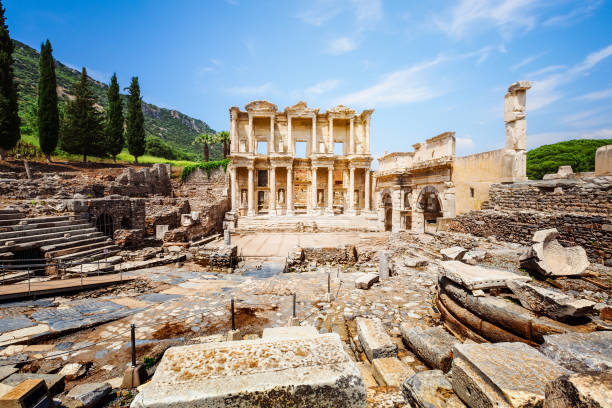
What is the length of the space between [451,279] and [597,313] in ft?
6.76

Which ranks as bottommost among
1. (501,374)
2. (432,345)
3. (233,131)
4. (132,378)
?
(132,378)

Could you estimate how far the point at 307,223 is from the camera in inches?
904

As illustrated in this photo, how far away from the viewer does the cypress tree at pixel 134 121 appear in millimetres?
35500

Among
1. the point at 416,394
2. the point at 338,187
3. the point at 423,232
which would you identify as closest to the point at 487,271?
the point at 416,394

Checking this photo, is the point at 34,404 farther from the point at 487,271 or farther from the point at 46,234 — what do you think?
the point at 46,234

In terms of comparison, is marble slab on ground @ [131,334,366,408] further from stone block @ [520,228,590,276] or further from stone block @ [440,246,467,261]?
stone block @ [440,246,467,261]

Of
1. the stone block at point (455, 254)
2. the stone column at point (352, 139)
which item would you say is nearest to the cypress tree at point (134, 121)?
the stone column at point (352, 139)

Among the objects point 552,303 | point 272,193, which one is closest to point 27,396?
point 552,303

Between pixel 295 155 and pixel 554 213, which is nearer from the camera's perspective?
pixel 554 213

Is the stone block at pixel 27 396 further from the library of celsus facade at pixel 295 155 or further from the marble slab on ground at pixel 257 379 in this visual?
the library of celsus facade at pixel 295 155

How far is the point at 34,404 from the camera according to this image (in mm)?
2658

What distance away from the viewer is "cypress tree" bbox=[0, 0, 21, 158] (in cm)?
2266

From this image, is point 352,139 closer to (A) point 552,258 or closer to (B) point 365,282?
(B) point 365,282

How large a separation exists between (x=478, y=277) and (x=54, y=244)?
1564 cm
